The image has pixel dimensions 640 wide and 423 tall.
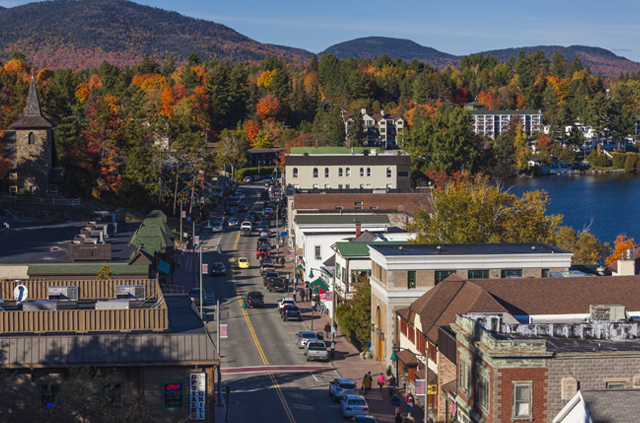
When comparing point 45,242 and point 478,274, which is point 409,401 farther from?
point 45,242

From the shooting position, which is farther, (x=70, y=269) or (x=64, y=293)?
(x=70, y=269)

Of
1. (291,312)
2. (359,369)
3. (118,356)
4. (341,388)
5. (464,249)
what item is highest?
(464,249)

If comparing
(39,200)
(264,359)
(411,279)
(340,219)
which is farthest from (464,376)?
(39,200)

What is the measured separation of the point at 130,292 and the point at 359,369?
20.3m

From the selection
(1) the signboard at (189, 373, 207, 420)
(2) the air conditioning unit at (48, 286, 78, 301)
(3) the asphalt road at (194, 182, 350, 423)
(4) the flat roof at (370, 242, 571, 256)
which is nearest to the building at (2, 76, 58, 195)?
(3) the asphalt road at (194, 182, 350, 423)

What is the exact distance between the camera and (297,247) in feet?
300

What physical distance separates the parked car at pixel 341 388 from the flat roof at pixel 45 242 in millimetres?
25624

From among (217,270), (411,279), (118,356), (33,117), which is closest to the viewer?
(118,356)

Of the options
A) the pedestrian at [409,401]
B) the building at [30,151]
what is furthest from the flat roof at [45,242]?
the pedestrian at [409,401]

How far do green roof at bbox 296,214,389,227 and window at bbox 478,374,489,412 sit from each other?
57.1 meters

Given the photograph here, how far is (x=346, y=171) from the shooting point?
431ft

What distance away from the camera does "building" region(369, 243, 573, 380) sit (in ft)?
171

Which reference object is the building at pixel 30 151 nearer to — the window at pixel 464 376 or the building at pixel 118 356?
the building at pixel 118 356

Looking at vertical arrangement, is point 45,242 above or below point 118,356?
below
